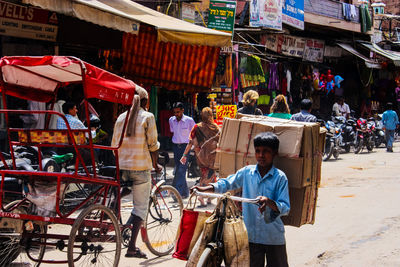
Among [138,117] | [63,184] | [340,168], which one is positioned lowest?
[340,168]

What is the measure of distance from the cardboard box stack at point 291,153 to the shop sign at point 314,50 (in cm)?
1713

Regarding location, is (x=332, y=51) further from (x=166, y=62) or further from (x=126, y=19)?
(x=126, y=19)

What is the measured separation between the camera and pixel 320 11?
2236 cm

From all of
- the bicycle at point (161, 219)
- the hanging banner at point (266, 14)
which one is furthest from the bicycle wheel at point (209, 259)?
the hanging banner at point (266, 14)

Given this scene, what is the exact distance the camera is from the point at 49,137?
5.16 metres

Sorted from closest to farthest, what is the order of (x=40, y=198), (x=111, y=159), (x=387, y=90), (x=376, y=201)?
(x=40, y=198), (x=376, y=201), (x=111, y=159), (x=387, y=90)

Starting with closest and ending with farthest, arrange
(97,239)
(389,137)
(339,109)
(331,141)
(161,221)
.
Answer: (97,239) < (161,221) < (331,141) < (389,137) < (339,109)

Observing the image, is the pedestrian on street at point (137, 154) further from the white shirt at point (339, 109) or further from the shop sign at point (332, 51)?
the shop sign at point (332, 51)

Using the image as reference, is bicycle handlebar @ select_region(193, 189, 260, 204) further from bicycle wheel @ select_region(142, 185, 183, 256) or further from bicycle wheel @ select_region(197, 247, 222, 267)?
bicycle wheel @ select_region(142, 185, 183, 256)

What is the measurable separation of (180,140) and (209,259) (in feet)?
22.9

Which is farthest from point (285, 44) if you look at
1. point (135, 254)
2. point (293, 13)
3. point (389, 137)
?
point (135, 254)

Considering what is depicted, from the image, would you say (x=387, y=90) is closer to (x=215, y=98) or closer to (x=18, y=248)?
(x=215, y=98)

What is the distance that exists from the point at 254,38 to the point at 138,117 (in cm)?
1332

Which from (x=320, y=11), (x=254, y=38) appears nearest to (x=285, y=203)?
(x=254, y=38)
